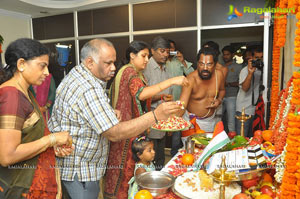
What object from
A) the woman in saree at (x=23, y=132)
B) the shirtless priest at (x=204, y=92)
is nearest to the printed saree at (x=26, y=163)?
the woman in saree at (x=23, y=132)

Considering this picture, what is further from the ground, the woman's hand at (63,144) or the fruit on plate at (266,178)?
the woman's hand at (63,144)

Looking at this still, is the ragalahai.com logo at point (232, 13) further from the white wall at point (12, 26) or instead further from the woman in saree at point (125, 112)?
the white wall at point (12, 26)

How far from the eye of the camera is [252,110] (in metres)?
3.33

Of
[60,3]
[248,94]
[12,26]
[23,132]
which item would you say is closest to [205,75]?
[248,94]

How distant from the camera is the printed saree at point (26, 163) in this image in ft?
3.94

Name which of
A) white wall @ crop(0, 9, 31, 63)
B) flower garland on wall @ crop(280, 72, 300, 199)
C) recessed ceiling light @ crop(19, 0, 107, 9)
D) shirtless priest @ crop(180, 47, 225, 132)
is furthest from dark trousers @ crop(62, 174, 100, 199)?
white wall @ crop(0, 9, 31, 63)

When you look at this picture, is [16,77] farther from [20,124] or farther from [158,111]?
[158,111]

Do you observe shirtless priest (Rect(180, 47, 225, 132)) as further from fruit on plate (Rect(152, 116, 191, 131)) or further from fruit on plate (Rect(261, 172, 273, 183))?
fruit on plate (Rect(261, 172, 273, 183))

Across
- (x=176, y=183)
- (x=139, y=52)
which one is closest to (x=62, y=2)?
(x=139, y=52)

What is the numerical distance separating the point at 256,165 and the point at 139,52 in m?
1.52

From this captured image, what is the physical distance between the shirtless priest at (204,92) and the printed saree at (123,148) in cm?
79

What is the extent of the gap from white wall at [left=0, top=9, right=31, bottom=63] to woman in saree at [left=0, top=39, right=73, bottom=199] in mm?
4797

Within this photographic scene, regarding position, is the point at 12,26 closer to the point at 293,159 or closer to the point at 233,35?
A: the point at 233,35

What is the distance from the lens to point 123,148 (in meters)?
2.16
